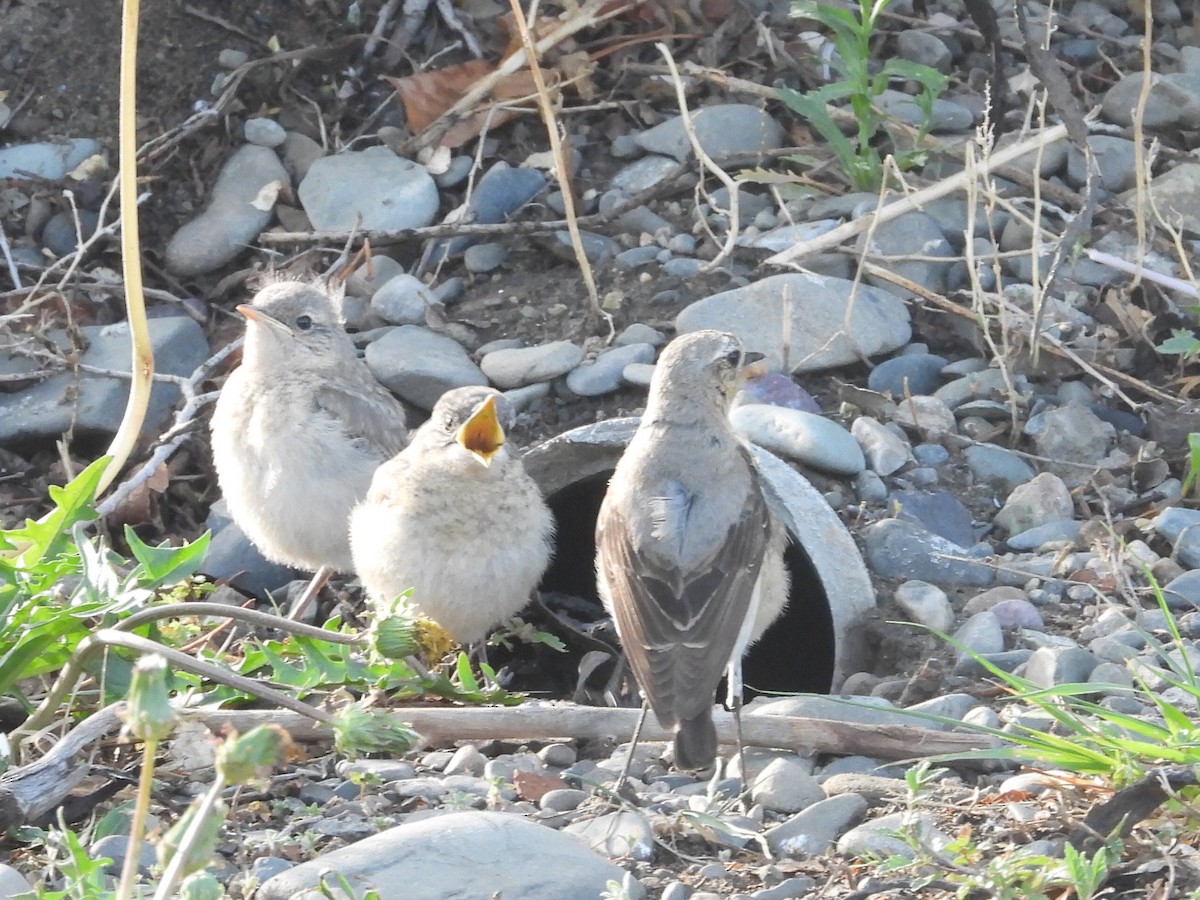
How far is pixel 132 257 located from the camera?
4.88m

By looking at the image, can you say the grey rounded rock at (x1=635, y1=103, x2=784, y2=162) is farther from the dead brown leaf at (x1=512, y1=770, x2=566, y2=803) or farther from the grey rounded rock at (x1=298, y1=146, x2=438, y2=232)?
the dead brown leaf at (x1=512, y1=770, x2=566, y2=803)

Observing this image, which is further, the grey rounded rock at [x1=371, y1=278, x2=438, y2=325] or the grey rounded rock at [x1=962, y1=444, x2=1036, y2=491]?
the grey rounded rock at [x1=371, y1=278, x2=438, y2=325]

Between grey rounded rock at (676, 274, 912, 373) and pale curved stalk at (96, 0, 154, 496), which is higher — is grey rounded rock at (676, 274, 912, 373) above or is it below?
below

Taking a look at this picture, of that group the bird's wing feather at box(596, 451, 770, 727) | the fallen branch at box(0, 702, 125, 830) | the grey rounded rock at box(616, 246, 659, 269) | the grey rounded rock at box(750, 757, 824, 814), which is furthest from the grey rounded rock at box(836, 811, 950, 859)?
the grey rounded rock at box(616, 246, 659, 269)

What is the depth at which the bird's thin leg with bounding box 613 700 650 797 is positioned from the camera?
4.70 meters

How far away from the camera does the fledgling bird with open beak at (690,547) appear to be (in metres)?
5.18

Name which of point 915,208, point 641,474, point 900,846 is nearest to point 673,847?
point 900,846

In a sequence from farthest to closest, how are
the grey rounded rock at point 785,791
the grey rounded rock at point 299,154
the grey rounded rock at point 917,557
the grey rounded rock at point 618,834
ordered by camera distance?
the grey rounded rock at point 299,154, the grey rounded rock at point 917,557, the grey rounded rock at point 785,791, the grey rounded rock at point 618,834

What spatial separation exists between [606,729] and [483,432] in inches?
57.3

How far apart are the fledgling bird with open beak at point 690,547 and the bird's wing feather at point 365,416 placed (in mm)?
1163

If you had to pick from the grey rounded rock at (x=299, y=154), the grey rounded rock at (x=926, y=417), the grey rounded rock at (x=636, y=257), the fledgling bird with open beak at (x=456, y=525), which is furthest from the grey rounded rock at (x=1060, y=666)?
the grey rounded rock at (x=299, y=154)

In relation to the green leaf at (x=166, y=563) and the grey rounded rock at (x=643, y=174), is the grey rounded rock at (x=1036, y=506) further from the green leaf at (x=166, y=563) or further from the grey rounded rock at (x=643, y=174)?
the green leaf at (x=166, y=563)

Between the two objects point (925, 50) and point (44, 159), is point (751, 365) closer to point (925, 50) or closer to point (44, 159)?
point (925, 50)

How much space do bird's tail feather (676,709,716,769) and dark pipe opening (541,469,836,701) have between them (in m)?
1.97
